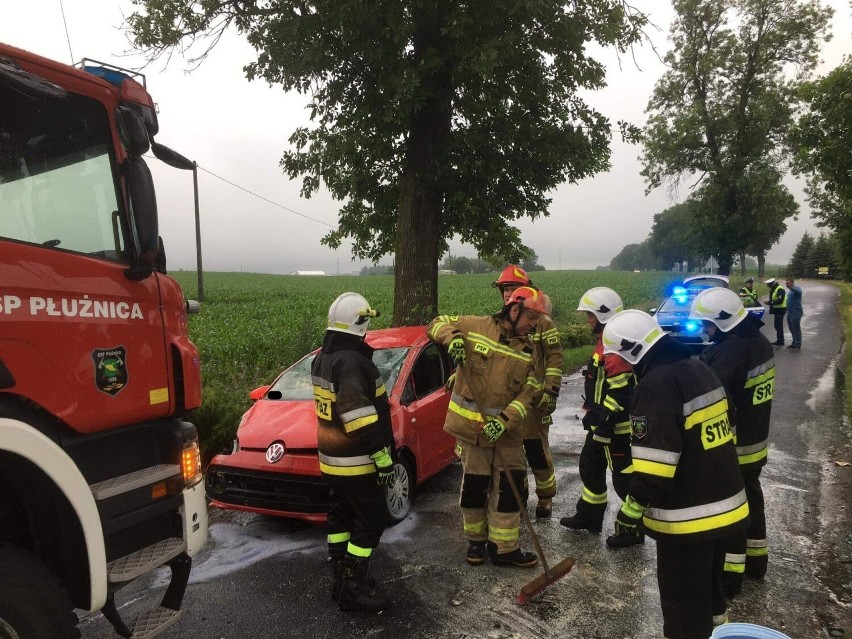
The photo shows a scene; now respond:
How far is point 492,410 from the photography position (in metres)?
4.20

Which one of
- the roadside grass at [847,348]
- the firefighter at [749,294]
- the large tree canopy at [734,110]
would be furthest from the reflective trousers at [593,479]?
the large tree canopy at [734,110]

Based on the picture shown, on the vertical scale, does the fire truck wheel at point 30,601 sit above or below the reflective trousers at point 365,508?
above

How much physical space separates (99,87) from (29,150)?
0.47 m

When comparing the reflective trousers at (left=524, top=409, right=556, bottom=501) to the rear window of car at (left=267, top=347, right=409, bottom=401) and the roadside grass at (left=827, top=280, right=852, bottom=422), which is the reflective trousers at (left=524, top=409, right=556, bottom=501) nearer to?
the rear window of car at (left=267, top=347, right=409, bottom=401)

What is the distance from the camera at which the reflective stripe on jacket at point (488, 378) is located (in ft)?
13.7

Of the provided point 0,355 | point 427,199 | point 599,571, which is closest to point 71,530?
point 0,355

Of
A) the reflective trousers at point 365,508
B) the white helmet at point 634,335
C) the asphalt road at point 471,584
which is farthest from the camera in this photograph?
the reflective trousers at point 365,508

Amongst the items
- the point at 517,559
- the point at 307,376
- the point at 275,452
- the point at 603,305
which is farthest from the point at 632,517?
the point at 307,376

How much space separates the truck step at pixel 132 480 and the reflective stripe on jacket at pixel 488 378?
2.00 metres

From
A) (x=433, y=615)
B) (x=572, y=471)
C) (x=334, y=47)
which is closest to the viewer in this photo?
(x=433, y=615)

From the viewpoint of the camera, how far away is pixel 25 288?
2371mm

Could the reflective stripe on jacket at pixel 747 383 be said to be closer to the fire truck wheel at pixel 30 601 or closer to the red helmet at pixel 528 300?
the red helmet at pixel 528 300

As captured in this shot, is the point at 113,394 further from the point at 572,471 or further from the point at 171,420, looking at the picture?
the point at 572,471

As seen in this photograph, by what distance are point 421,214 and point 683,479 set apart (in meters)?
6.90
